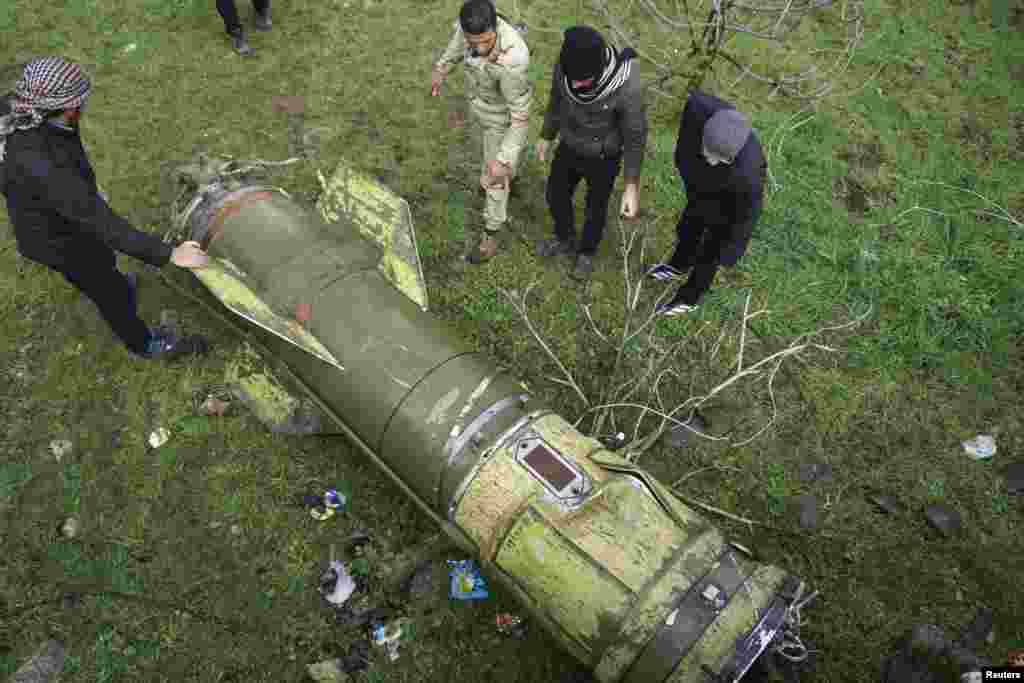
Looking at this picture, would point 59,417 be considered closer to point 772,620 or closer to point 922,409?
point 772,620

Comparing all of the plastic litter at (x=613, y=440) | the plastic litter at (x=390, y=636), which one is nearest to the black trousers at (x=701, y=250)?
the plastic litter at (x=613, y=440)

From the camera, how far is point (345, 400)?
3121 mm

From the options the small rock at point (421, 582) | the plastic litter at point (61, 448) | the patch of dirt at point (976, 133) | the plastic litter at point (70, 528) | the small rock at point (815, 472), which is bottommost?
the plastic litter at point (70, 528)

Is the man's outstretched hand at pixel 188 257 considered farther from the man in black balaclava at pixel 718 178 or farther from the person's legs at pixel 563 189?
the man in black balaclava at pixel 718 178

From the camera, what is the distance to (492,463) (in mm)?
2807

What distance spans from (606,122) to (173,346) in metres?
3.14

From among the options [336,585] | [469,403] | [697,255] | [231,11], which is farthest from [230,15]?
[336,585]

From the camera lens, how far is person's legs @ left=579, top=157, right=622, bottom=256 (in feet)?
13.0

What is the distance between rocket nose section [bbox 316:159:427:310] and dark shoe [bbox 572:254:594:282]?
1.35 metres

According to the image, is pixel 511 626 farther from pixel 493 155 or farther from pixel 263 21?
pixel 263 21

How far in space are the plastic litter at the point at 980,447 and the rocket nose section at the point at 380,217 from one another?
371 cm

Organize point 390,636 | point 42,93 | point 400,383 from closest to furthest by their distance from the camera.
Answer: point 42,93, point 400,383, point 390,636

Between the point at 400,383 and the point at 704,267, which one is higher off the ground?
the point at 704,267

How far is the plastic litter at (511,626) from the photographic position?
337 cm
